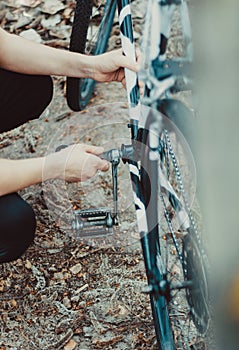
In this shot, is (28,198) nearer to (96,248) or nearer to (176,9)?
(96,248)

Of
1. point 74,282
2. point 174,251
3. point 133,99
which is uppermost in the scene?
point 133,99

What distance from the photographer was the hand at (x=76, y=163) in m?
1.27

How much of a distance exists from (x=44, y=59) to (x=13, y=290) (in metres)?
A: 0.54

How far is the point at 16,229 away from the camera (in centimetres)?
143

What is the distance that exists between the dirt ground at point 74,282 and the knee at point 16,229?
0.43 ft

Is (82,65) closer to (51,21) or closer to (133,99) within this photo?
(133,99)

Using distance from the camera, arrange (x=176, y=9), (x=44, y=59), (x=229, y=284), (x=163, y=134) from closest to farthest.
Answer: (x=229, y=284)
(x=176, y=9)
(x=163, y=134)
(x=44, y=59)

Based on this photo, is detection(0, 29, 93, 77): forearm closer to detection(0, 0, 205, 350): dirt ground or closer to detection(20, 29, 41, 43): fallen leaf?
detection(0, 0, 205, 350): dirt ground

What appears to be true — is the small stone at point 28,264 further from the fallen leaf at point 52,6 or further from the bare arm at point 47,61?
the fallen leaf at point 52,6

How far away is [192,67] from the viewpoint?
881mm

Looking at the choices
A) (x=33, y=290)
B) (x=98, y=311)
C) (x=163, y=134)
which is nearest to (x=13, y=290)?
(x=33, y=290)

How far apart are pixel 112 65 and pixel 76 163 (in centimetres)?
26

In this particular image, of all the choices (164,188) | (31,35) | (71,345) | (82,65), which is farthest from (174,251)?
(31,35)

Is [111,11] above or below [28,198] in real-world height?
above
